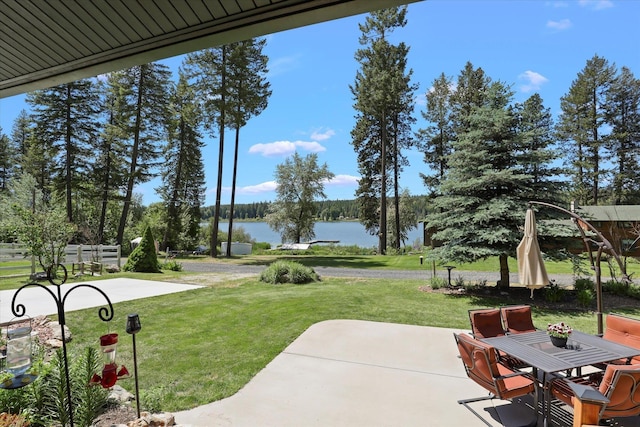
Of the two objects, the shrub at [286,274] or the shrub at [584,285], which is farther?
the shrub at [286,274]

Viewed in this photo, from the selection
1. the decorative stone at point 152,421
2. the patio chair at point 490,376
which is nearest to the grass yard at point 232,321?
the decorative stone at point 152,421

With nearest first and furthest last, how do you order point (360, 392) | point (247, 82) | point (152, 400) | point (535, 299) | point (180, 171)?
point (152, 400) → point (360, 392) → point (535, 299) → point (247, 82) → point (180, 171)

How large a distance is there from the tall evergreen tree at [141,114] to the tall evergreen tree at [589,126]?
101ft

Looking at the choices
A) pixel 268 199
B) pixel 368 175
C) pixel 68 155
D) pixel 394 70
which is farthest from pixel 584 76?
pixel 68 155

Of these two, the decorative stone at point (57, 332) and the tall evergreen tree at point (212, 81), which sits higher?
the tall evergreen tree at point (212, 81)

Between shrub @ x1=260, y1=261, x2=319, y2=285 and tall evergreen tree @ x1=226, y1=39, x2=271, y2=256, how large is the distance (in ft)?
40.0

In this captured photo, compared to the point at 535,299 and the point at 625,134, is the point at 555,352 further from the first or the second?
the point at 625,134

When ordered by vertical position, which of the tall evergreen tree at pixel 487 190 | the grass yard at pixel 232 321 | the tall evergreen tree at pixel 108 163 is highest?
the tall evergreen tree at pixel 108 163

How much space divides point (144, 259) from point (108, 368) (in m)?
13.1

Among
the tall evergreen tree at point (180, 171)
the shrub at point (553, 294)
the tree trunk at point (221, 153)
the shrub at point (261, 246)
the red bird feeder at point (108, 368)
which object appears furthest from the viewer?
the shrub at point (261, 246)

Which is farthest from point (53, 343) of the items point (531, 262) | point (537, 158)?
A: point (537, 158)

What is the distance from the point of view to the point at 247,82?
20.6 meters

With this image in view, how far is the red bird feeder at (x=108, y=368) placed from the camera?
2.26 metres

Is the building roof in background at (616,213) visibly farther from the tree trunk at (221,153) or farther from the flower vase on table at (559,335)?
the tree trunk at (221,153)
